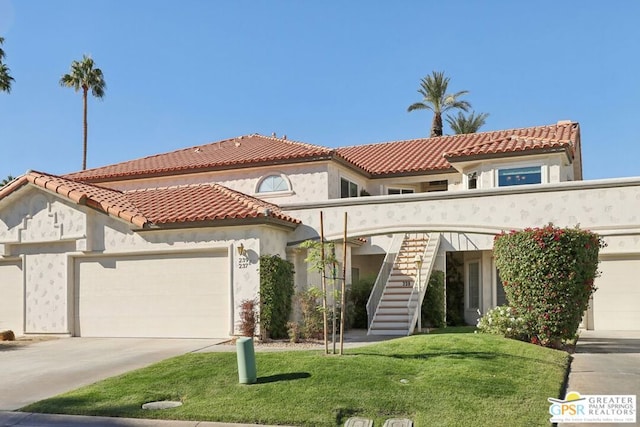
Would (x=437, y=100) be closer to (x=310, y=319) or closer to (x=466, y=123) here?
(x=466, y=123)

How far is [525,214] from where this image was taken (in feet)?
58.5

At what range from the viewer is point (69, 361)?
15211 mm

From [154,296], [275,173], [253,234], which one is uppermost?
[275,173]

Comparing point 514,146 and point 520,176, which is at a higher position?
point 514,146

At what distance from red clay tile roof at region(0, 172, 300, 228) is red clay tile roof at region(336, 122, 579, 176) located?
655 cm

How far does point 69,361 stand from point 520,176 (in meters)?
15.2

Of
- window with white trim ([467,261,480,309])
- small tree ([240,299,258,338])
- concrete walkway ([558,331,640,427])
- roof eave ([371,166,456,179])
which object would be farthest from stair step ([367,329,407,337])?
roof eave ([371,166,456,179])

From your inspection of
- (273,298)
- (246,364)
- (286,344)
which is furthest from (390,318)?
(246,364)

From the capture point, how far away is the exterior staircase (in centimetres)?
2027

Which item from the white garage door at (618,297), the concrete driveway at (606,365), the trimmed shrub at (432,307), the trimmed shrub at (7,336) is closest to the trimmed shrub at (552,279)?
the concrete driveway at (606,365)

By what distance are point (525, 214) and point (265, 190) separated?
10314 millimetres

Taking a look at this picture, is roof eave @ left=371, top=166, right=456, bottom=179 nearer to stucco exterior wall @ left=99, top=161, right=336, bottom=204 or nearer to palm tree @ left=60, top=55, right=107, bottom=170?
stucco exterior wall @ left=99, top=161, right=336, bottom=204

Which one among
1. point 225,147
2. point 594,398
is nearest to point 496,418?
point 594,398

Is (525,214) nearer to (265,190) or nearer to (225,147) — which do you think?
(265,190)
